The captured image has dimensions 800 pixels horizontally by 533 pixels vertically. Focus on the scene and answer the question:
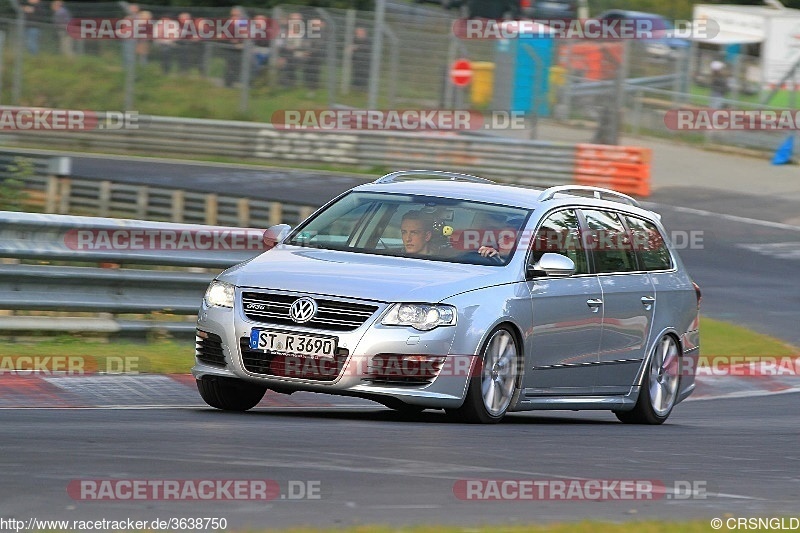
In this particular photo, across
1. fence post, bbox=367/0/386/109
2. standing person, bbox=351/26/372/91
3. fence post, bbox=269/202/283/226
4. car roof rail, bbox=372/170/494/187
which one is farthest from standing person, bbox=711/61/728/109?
car roof rail, bbox=372/170/494/187

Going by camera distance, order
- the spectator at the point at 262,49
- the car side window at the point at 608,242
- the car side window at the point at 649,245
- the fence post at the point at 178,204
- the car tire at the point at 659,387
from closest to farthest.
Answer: the car side window at the point at 608,242 → the car tire at the point at 659,387 → the car side window at the point at 649,245 → the fence post at the point at 178,204 → the spectator at the point at 262,49

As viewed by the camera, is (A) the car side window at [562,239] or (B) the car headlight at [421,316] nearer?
(B) the car headlight at [421,316]

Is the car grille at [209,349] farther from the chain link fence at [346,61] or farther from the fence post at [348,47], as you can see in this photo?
the fence post at [348,47]

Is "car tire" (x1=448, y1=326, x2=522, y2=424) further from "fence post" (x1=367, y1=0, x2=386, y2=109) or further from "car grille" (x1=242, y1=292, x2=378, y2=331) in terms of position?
"fence post" (x1=367, y1=0, x2=386, y2=109)

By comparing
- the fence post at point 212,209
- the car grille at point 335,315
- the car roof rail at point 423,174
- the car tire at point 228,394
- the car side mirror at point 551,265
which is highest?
the car roof rail at point 423,174

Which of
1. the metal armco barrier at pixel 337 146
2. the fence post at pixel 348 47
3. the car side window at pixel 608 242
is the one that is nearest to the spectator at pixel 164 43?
the metal armco barrier at pixel 337 146

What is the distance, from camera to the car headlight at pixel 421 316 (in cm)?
915

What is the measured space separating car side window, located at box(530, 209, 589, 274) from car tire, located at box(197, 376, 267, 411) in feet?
6.39

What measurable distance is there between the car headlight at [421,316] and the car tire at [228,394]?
1.09 metres

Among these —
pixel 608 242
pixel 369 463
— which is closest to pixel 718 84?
pixel 608 242

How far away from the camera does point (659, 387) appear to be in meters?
11.7

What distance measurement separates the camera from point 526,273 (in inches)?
393

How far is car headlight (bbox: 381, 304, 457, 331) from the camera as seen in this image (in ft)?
30.0

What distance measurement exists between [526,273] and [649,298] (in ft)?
5.71
